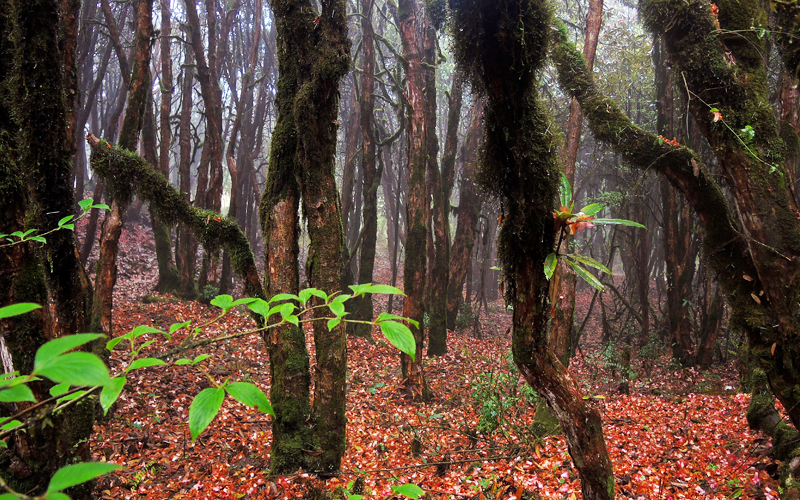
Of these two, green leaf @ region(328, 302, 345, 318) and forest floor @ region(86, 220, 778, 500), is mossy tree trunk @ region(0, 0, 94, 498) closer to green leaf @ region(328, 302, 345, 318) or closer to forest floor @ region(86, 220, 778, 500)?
forest floor @ region(86, 220, 778, 500)

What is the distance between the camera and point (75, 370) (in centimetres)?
67

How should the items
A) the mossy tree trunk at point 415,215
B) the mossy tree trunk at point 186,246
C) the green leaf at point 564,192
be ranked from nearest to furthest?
1. the green leaf at point 564,192
2. the mossy tree trunk at point 415,215
3. the mossy tree trunk at point 186,246

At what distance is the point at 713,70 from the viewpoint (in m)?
3.88

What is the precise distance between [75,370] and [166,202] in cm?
520

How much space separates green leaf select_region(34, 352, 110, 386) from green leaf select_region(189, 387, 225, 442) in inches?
8.1

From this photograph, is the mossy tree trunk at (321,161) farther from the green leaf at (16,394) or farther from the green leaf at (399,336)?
the green leaf at (16,394)

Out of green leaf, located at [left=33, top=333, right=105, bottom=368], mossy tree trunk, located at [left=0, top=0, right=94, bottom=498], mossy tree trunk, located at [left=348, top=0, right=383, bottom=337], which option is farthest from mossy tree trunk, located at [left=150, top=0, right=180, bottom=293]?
green leaf, located at [left=33, top=333, right=105, bottom=368]

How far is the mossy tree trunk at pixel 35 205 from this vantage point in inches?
94.9

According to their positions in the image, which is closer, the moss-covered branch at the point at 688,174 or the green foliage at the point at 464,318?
the moss-covered branch at the point at 688,174

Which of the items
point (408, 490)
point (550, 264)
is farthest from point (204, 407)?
point (550, 264)

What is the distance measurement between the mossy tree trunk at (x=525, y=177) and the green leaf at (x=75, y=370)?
2234 millimetres

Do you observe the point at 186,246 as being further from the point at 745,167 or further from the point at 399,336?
the point at 399,336

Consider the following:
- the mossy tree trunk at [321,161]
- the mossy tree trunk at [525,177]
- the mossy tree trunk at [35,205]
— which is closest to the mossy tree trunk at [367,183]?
the mossy tree trunk at [321,161]

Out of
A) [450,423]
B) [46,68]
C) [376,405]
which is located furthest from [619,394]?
[46,68]
